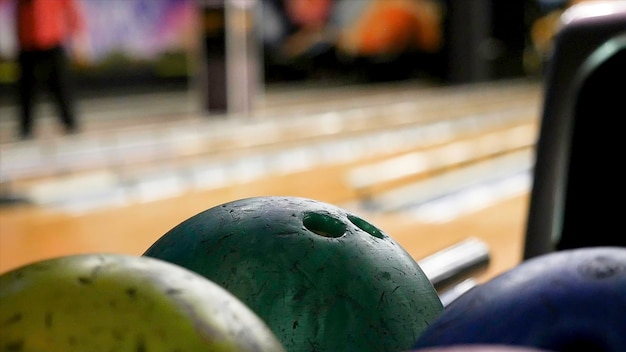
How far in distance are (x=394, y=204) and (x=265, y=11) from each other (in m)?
5.42

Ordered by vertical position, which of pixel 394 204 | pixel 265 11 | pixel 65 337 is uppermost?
pixel 265 11

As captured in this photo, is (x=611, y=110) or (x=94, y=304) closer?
(x=94, y=304)

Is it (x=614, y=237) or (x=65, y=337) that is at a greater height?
(x=65, y=337)

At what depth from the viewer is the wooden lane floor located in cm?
275

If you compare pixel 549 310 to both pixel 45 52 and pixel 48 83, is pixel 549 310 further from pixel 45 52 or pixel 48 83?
pixel 48 83

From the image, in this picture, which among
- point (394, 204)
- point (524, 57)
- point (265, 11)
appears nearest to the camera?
point (394, 204)

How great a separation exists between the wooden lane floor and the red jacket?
132 centimetres

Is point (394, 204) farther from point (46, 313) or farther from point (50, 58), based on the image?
point (46, 313)

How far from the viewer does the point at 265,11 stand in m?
8.79

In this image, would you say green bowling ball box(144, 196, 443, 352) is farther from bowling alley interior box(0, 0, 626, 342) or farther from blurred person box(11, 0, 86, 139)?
blurred person box(11, 0, 86, 139)

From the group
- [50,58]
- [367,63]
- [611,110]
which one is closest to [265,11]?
[367,63]

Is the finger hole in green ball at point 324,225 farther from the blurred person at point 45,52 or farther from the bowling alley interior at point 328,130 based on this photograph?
the blurred person at point 45,52

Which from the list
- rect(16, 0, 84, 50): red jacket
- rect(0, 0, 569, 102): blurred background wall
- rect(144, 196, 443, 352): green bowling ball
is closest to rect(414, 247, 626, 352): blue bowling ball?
rect(144, 196, 443, 352): green bowling ball

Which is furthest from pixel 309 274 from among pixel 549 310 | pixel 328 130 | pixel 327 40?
pixel 327 40
